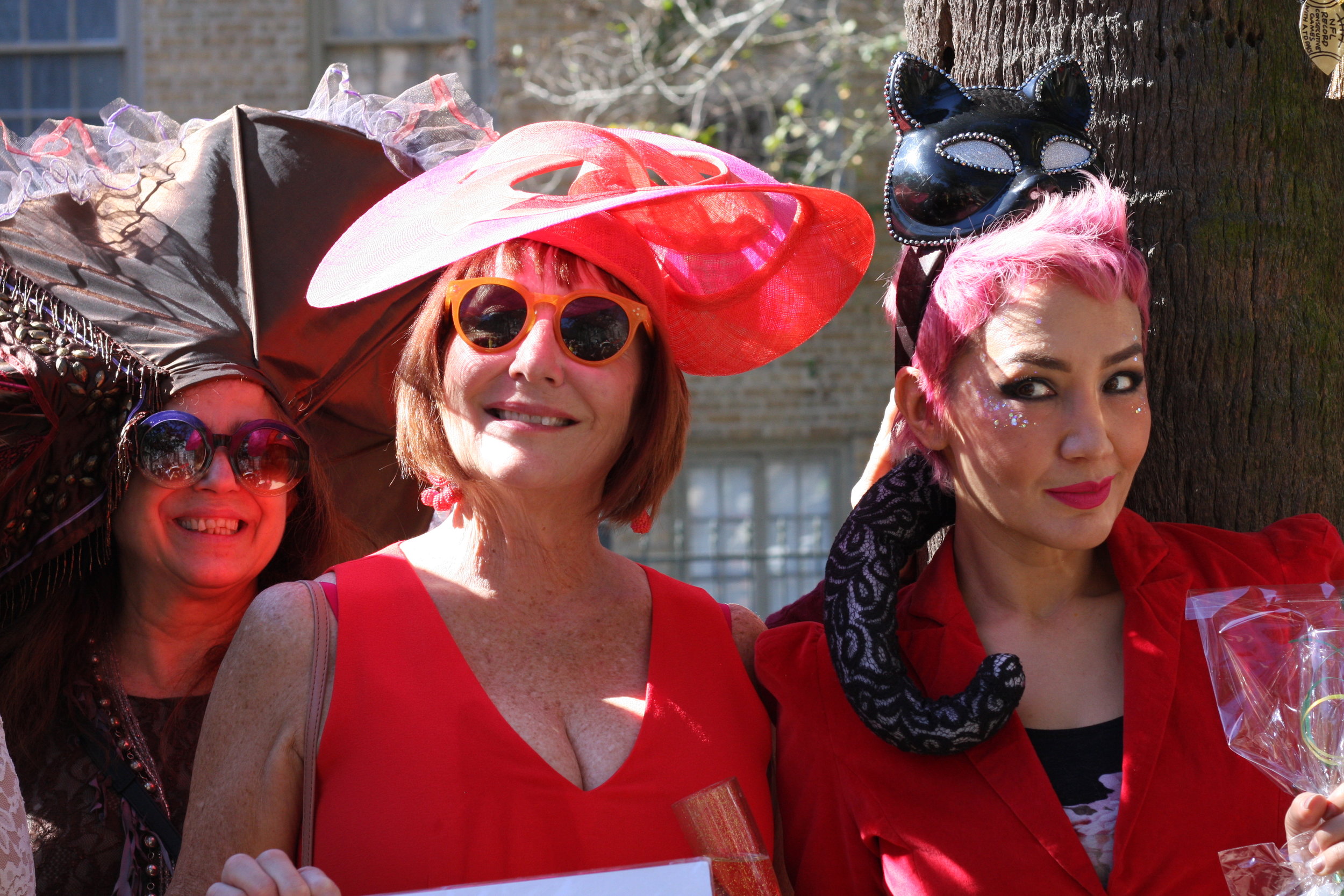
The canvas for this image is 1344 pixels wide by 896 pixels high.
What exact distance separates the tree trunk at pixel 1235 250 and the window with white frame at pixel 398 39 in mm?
7164

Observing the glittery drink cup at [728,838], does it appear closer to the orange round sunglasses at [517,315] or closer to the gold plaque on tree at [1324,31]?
the orange round sunglasses at [517,315]

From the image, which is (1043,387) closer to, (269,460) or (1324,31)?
(1324,31)

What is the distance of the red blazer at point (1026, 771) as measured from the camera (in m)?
1.88

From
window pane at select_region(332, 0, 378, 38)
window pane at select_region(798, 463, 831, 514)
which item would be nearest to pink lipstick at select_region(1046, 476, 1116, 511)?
window pane at select_region(798, 463, 831, 514)

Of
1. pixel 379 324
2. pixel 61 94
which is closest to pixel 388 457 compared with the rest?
pixel 379 324

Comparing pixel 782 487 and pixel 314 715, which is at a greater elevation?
pixel 314 715

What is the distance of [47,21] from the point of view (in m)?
9.06

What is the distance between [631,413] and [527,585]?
36 cm

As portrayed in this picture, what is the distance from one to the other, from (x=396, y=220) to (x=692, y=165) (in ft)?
1.89

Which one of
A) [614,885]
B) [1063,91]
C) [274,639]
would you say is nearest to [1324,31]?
[1063,91]

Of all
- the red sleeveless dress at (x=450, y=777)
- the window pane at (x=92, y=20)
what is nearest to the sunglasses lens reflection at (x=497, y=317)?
the red sleeveless dress at (x=450, y=777)

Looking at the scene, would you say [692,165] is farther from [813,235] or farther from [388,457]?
[388,457]

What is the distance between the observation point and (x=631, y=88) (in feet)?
27.5

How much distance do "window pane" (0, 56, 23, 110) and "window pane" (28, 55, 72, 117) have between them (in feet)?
0.28
